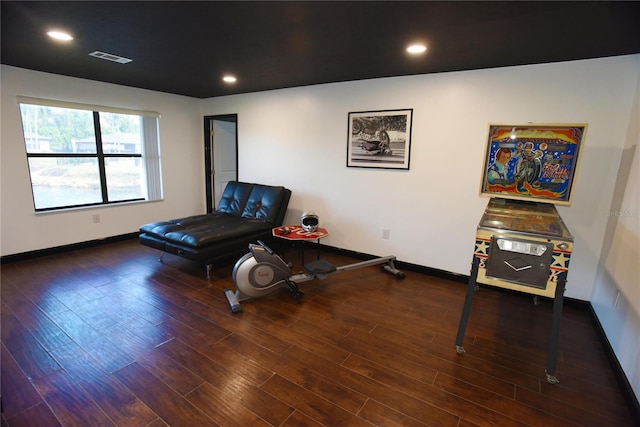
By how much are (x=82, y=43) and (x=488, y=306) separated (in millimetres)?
4316

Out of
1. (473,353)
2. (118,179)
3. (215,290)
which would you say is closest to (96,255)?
(118,179)

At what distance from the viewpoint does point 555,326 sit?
193 cm

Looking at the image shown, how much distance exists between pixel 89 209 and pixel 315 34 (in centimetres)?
392

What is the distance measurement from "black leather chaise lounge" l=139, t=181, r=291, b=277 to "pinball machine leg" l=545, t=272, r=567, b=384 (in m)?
3.03

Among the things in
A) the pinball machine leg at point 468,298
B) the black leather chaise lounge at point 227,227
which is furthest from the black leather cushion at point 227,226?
the pinball machine leg at point 468,298

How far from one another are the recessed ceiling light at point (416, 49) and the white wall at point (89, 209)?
13.0 feet

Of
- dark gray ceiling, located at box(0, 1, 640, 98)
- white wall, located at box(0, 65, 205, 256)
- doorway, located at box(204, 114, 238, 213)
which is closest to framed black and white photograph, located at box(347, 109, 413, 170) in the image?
dark gray ceiling, located at box(0, 1, 640, 98)

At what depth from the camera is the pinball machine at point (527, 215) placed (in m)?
1.93

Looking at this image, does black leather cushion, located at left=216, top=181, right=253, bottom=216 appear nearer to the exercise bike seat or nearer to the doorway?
the doorway

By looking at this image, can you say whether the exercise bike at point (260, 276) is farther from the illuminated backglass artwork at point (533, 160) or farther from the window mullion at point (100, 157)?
the window mullion at point (100, 157)

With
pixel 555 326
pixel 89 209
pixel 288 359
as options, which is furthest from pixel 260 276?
pixel 89 209

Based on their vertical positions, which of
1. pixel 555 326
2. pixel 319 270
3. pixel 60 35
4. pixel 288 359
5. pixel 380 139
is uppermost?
pixel 60 35

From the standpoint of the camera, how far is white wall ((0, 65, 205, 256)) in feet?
11.6

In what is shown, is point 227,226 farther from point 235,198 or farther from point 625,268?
point 625,268
